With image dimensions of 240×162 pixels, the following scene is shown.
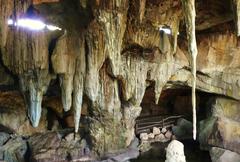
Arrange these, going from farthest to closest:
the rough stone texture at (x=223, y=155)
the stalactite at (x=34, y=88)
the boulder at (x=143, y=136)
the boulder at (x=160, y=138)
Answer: the boulder at (x=160, y=138), the boulder at (x=143, y=136), the rough stone texture at (x=223, y=155), the stalactite at (x=34, y=88)

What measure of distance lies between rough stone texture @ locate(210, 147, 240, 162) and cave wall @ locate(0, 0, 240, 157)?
1369 mm

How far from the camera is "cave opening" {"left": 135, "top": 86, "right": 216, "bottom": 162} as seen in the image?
31.6ft

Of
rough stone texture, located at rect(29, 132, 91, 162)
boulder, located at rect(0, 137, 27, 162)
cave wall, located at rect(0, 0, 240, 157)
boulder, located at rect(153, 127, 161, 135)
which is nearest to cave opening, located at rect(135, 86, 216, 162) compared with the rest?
boulder, located at rect(153, 127, 161, 135)

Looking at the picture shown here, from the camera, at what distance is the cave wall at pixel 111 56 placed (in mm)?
5738

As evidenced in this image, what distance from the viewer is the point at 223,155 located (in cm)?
Answer: 805

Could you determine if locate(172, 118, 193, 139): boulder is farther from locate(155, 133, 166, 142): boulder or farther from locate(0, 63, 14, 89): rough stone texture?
locate(0, 63, 14, 89): rough stone texture

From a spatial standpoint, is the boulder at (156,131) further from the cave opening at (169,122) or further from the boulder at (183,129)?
Answer: the boulder at (183,129)

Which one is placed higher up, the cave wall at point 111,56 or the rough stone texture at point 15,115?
the cave wall at point 111,56

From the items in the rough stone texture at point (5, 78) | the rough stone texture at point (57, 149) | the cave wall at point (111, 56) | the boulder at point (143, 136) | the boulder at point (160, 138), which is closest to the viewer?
the cave wall at point (111, 56)

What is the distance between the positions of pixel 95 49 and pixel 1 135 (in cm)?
402

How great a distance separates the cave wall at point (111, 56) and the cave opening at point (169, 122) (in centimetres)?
136

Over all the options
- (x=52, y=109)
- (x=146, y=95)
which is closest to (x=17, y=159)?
(x=52, y=109)

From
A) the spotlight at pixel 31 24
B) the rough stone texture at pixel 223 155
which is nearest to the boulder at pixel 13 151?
the spotlight at pixel 31 24

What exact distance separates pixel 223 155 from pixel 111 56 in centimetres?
414
